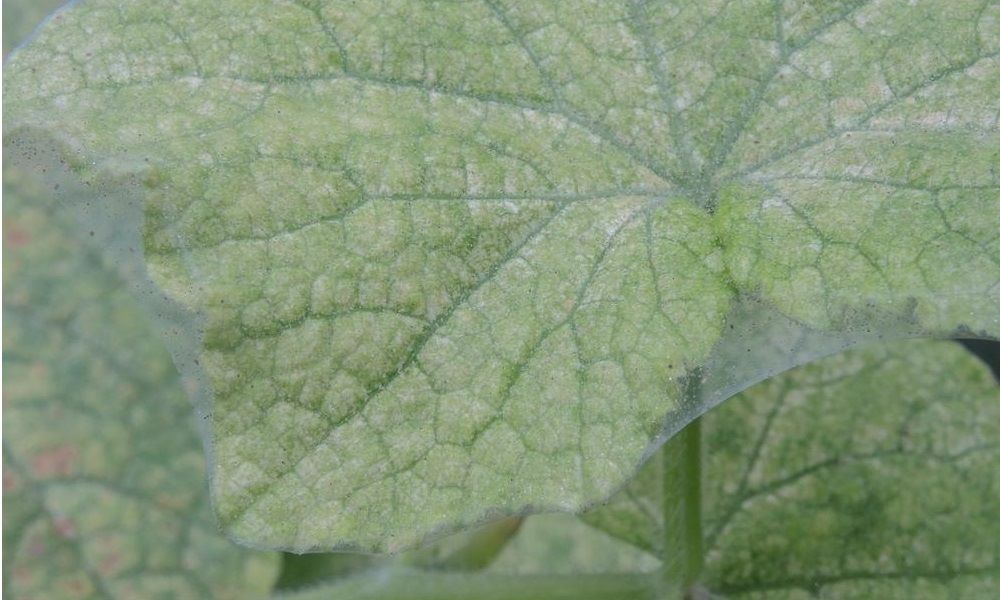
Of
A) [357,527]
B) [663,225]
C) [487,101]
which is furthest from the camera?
[487,101]

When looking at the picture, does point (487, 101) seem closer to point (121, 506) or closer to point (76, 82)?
point (76, 82)

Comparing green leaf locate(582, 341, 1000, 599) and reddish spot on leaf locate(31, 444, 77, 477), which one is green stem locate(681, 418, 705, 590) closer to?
green leaf locate(582, 341, 1000, 599)

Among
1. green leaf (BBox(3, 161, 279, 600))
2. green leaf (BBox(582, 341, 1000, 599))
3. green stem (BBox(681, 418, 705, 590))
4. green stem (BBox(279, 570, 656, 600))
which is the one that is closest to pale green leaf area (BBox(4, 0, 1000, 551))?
green stem (BBox(681, 418, 705, 590))

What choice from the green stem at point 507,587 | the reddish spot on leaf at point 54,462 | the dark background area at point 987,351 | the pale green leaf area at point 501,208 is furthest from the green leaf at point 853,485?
the reddish spot on leaf at point 54,462

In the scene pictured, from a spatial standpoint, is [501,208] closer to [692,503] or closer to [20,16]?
[692,503]

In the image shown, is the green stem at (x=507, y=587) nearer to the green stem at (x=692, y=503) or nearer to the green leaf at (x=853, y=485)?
the green stem at (x=692, y=503)

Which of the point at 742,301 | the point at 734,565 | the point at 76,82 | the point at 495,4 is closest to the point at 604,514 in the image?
the point at 734,565

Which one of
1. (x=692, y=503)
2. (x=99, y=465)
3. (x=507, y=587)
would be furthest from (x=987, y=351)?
(x=99, y=465)
